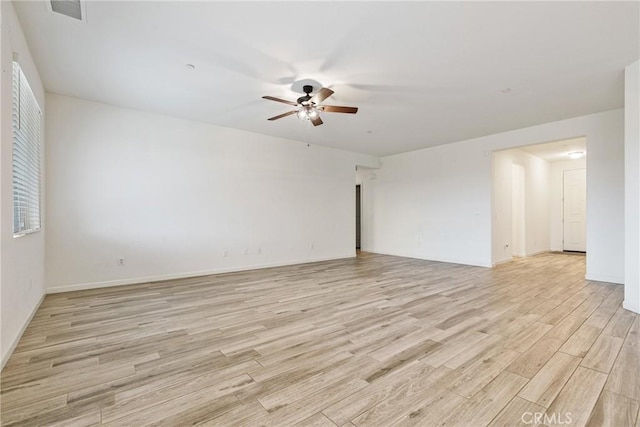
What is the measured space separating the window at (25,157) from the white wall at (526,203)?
7549 mm

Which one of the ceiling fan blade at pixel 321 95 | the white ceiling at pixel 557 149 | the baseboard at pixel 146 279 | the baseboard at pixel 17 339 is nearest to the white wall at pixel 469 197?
the white ceiling at pixel 557 149

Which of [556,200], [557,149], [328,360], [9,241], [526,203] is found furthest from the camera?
[556,200]

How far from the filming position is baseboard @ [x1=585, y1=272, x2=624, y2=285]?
456 cm

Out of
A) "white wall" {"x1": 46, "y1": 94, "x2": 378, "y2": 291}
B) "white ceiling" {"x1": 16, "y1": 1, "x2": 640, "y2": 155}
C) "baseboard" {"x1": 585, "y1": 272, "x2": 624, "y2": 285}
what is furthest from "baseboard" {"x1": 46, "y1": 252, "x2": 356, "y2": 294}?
"baseboard" {"x1": 585, "y1": 272, "x2": 624, "y2": 285}

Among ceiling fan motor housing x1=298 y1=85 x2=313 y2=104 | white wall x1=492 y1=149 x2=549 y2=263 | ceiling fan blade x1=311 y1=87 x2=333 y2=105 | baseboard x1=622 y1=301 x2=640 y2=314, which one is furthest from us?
white wall x1=492 y1=149 x2=549 y2=263

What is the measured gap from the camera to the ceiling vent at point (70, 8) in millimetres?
2326

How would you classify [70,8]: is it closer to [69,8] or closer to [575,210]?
[69,8]

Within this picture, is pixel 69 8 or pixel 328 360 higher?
pixel 69 8

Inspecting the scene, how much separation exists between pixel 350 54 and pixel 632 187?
139 inches

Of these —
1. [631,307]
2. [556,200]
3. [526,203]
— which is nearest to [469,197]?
[526,203]

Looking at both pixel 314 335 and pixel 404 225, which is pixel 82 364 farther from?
Answer: pixel 404 225

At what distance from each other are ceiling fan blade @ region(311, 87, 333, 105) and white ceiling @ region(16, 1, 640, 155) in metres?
0.24

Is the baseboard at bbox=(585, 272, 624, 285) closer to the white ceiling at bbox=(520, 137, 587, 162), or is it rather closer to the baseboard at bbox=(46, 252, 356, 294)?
the white ceiling at bbox=(520, 137, 587, 162)

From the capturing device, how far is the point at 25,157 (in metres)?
3.02
